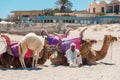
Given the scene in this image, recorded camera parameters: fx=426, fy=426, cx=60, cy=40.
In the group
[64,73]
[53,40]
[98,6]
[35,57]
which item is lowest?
[98,6]

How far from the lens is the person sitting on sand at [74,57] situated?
14344 millimetres

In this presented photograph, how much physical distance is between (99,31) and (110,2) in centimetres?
5465

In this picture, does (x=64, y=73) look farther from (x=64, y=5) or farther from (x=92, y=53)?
(x=64, y=5)

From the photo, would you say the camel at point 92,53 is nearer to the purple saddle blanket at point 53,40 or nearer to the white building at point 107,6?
the purple saddle blanket at point 53,40

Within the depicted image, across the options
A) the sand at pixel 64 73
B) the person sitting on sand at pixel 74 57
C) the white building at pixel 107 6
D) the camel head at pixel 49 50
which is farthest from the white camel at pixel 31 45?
the white building at pixel 107 6

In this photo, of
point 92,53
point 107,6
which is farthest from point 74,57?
point 107,6

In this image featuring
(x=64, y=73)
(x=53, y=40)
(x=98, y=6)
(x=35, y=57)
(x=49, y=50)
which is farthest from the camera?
(x=98, y=6)

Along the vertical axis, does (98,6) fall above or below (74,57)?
below

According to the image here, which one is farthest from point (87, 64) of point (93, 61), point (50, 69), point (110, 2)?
point (110, 2)

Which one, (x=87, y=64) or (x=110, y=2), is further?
(x=110, y=2)

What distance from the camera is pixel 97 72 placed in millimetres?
13055

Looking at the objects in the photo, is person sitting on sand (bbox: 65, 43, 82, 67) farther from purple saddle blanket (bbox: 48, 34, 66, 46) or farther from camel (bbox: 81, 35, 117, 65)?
purple saddle blanket (bbox: 48, 34, 66, 46)

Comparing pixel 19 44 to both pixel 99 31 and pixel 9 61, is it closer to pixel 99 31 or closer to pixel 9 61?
pixel 9 61

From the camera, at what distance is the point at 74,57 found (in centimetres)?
1441
